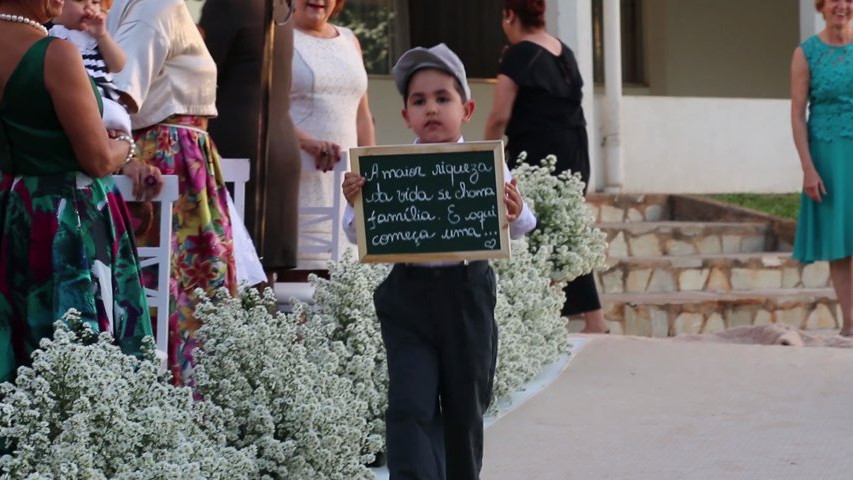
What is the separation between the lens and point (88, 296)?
168 inches

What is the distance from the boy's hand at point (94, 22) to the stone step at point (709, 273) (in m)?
7.15

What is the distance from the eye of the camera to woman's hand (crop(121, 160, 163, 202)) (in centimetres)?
513

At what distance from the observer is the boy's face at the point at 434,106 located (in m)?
4.70

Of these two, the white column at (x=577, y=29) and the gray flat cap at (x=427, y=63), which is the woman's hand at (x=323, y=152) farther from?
the white column at (x=577, y=29)

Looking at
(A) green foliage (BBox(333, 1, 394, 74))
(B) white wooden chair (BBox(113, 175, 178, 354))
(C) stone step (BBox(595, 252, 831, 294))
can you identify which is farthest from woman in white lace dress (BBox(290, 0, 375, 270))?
(A) green foliage (BBox(333, 1, 394, 74))

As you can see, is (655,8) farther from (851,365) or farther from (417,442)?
(417,442)

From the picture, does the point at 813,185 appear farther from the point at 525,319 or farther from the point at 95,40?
the point at 95,40

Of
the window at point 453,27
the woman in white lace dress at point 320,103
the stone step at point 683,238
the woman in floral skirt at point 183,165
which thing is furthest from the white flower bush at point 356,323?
the window at point 453,27

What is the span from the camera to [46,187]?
14.1ft

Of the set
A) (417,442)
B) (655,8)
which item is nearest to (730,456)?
(417,442)

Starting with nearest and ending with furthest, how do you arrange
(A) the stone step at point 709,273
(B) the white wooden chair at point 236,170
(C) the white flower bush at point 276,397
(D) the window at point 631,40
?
(C) the white flower bush at point 276,397, (B) the white wooden chair at point 236,170, (A) the stone step at point 709,273, (D) the window at point 631,40

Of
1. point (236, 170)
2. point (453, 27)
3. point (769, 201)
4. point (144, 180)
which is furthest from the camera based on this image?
point (453, 27)

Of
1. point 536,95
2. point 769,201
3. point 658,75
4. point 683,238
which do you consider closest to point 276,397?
point 536,95

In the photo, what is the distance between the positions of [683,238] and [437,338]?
840 cm
